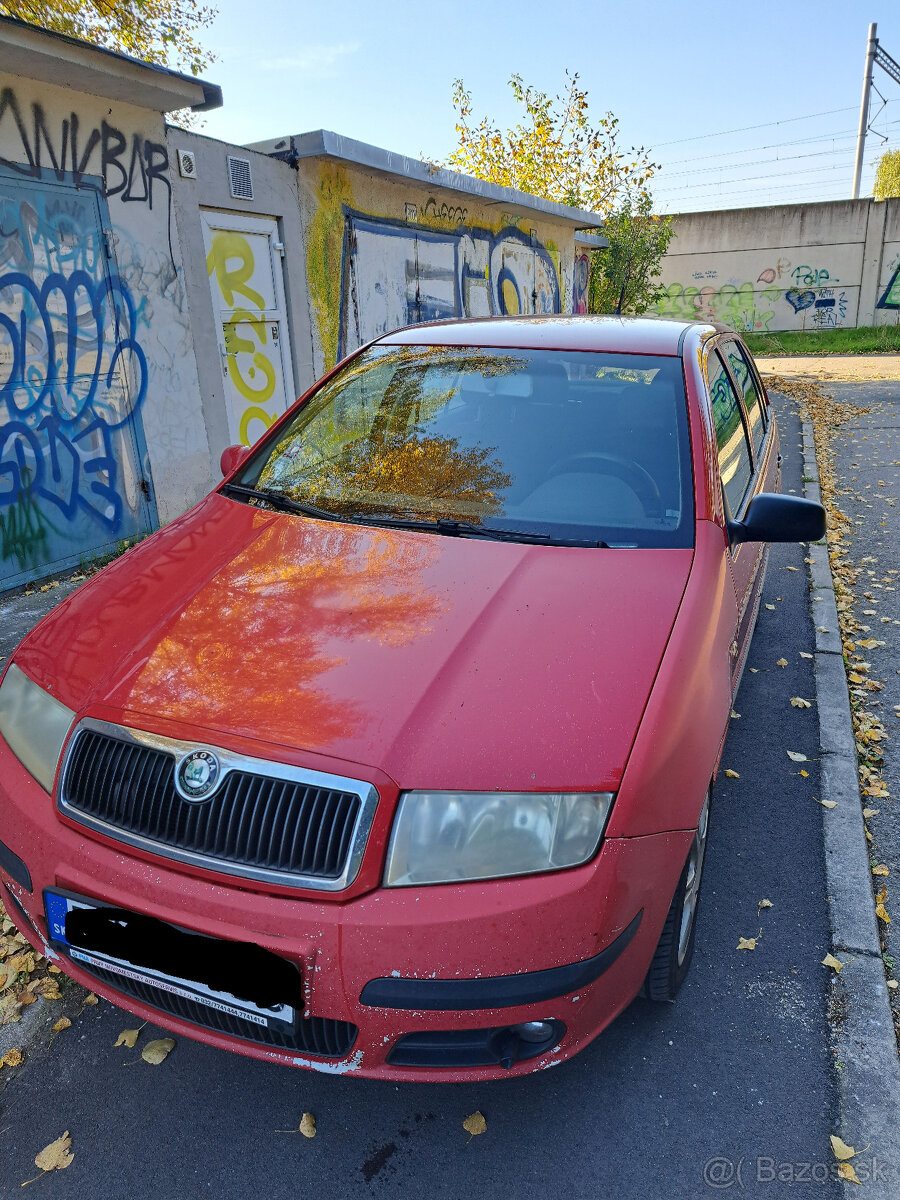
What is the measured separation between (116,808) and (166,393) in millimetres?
5506

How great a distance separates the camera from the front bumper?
1.60 meters

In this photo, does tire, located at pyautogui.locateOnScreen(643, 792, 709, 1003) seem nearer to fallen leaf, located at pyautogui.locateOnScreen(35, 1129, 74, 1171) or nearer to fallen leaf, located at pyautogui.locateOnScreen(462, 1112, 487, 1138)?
fallen leaf, located at pyautogui.locateOnScreen(462, 1112, 487, 1138)

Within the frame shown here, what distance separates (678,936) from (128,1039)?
58.1 inches

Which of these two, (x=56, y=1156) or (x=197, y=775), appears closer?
(x=197, y=775)

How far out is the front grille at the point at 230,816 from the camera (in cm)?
164

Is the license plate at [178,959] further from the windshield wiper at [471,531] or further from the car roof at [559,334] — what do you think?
the car roof at [559,334]

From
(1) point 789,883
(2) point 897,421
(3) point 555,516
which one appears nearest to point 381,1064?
(3) point 555,516

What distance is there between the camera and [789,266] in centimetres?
2825

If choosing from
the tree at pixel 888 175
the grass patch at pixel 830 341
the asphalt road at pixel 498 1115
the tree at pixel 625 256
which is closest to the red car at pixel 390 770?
the asphalt road at pixel 498 1115

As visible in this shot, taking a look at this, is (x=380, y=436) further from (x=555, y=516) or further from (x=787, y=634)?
(x=787, y=634)

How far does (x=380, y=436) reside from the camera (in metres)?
2.91

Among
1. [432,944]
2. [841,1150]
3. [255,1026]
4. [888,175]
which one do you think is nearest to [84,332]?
[255,1026]

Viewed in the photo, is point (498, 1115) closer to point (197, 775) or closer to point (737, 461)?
point (197, 775)

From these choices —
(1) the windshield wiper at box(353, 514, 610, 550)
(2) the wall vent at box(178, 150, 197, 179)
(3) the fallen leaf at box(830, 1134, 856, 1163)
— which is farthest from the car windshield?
(2) the wall vent at box(178, 150, 197, 179)
